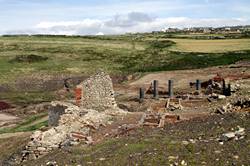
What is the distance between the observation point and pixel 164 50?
94.8 meters

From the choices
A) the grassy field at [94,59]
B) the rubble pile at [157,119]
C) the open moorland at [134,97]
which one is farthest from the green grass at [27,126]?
the grassy field at [94,59]

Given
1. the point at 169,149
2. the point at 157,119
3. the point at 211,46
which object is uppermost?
the point at 169,149

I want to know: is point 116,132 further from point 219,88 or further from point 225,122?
point 219,88

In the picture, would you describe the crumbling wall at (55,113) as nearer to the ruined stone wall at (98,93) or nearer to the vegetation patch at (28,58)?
the ruined stone wall at (98,93)

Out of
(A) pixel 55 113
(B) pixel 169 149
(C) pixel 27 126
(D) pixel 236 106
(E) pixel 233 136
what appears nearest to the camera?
(B) pixel 169 149

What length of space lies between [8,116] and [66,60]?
37.7 metres

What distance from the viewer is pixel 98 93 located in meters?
28.7

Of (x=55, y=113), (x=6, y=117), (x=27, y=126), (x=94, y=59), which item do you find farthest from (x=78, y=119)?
(x=94, y=59)

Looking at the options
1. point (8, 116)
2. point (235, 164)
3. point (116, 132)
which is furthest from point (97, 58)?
point (235, 164)

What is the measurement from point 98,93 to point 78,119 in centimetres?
479

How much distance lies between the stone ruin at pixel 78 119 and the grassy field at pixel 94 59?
3196 cm

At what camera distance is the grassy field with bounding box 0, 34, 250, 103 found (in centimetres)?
7400

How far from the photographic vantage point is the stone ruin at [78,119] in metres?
21.2

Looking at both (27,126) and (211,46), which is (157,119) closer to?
(27,126)
